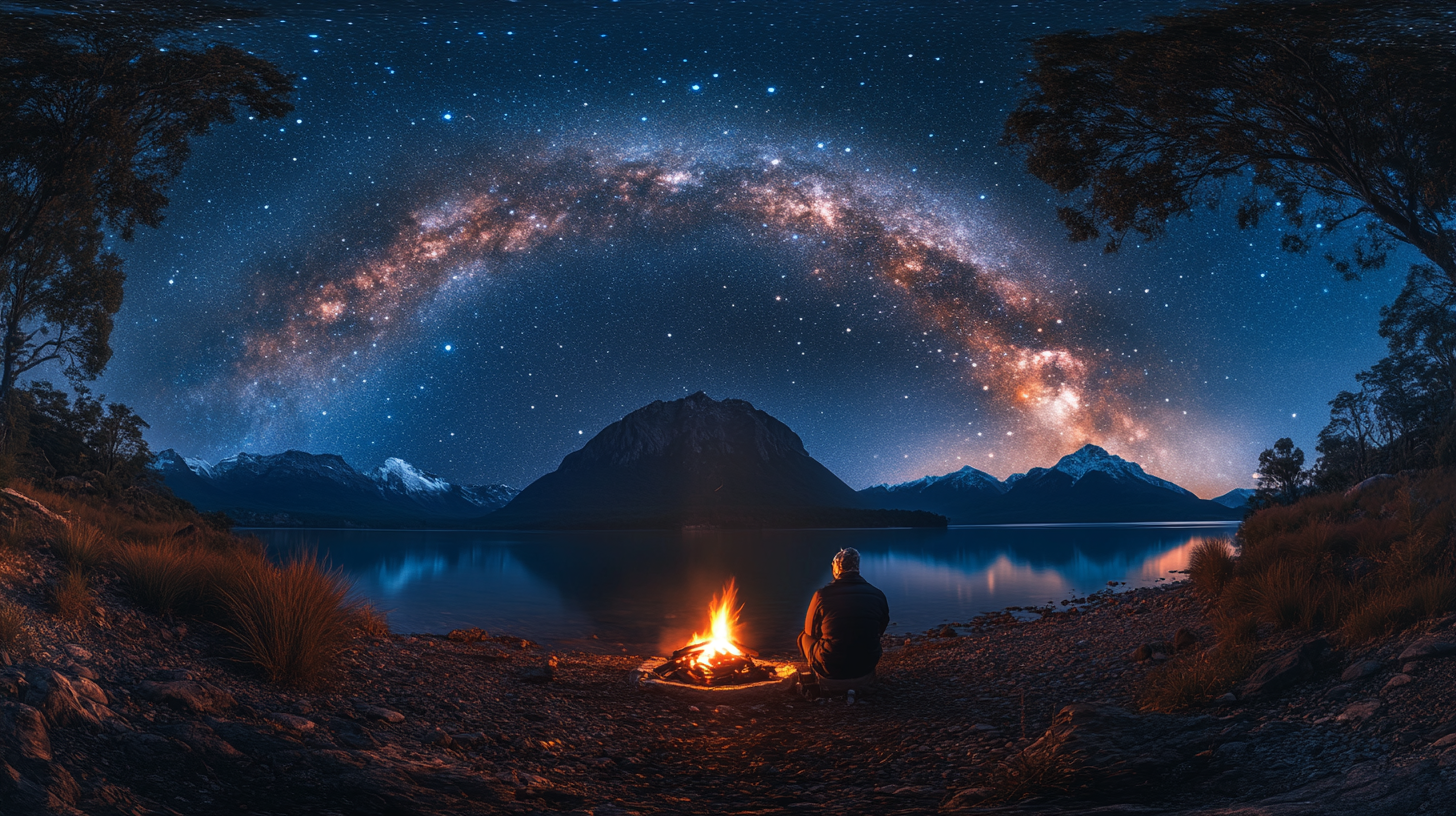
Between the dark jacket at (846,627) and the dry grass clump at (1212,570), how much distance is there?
23.9 ft

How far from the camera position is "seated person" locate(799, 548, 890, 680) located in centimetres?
910

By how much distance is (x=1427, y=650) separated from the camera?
654 cm

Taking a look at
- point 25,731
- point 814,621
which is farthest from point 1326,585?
point 25,731

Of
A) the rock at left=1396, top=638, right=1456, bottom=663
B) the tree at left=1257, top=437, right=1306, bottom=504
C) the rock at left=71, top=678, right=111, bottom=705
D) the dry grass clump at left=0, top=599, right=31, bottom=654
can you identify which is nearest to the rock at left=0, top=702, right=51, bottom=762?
the rock at left=71, top=678, right=111, bottom=705

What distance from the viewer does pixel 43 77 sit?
12.1 metres

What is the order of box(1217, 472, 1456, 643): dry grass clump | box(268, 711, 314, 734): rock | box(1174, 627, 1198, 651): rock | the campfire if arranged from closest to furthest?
box(268, 711, 314, 734): rock
box(1217, 472, 1456, 643): dry grass clump
box(1174, 627, 1198, 651): rock
the campfire

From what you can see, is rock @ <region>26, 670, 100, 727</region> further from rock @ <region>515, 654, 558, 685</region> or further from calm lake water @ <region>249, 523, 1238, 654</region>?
calm lake water @ <region>249, 523, 1238, 654</region>

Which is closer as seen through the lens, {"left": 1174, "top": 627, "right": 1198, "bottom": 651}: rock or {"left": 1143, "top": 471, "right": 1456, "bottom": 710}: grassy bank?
{"left": 1143, "top": 471, "right": 1456, "bottom": 710}: grassy bank

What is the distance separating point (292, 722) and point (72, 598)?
9.47 feet

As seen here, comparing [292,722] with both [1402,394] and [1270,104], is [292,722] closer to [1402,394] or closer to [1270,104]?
[1270,104]

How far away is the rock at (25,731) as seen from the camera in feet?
13.3

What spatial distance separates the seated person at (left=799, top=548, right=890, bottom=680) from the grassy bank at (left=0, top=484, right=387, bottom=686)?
5.93 m

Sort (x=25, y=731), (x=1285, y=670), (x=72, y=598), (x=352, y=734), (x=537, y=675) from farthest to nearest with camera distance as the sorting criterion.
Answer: (x=537, y=675), (x=1285, y=670), (x=72, y=598), (x=352, y=734), (x=25, y=731)

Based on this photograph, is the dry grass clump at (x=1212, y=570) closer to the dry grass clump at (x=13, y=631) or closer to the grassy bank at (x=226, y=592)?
the grassy bank at (x=226, y=592)
